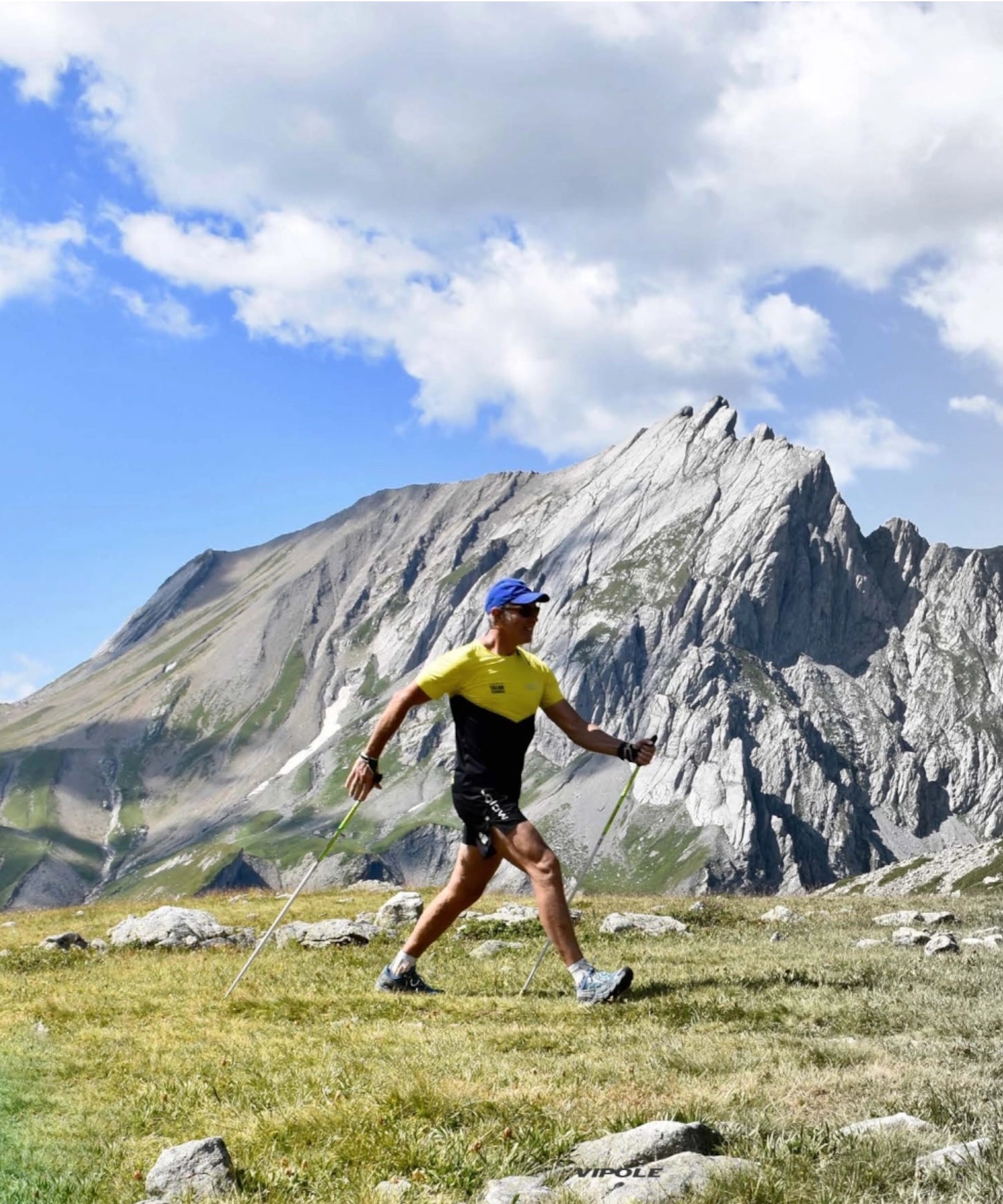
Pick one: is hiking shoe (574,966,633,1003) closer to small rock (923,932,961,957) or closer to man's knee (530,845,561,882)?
man's knee (530,845,561,882)

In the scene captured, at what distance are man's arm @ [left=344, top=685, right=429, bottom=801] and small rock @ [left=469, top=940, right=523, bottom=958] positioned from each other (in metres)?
4.69

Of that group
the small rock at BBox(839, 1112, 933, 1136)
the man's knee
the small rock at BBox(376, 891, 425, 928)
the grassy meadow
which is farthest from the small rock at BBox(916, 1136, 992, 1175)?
the small rock at BBox(376, 891, 425, 928)

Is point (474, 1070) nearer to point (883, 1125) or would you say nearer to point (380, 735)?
point (883, 1125)

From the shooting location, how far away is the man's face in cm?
1239

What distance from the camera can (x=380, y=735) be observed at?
12.6m

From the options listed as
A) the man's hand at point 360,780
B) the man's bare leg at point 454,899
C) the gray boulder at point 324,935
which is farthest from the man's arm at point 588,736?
the gray boulder at point 324,935

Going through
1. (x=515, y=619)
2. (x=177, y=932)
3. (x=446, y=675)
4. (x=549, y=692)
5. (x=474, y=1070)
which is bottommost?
(x=177, y=932)

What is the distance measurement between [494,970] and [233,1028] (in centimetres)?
495

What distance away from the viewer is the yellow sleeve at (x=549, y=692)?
42.5 ft

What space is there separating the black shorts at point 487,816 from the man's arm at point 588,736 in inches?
47.9

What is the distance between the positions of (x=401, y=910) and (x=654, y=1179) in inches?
609

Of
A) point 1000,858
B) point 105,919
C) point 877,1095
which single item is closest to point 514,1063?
point 877,1095

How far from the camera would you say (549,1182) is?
18.2 ft

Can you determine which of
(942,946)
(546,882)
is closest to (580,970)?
(546,882)
